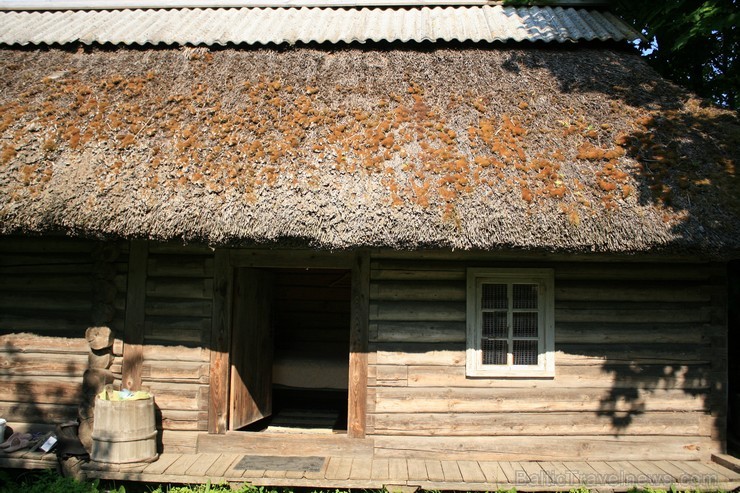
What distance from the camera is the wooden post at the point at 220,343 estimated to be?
5562 mm

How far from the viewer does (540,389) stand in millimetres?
5508

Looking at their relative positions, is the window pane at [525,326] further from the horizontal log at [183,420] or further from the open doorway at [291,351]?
the horizontal log at [183,420]

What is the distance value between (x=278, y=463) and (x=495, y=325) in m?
2.40

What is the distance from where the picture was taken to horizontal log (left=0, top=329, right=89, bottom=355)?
19.3ft

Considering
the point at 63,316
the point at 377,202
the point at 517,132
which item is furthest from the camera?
the point at 63,316

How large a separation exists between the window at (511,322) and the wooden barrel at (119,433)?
305 centimetres

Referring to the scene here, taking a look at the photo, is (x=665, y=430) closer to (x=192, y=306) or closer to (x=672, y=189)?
(x=672, y=189)

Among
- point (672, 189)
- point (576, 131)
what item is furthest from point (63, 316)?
point (672, 189)

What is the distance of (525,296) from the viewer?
18.6ft

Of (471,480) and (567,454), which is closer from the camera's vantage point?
(471,480)

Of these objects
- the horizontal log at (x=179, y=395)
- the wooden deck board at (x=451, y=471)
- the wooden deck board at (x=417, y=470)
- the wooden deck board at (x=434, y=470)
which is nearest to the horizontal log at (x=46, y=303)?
the horizontal log at (x=179, y=395)

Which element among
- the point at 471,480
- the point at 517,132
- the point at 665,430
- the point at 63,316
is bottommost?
the point at 471,480

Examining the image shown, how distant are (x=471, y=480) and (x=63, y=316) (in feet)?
14.1

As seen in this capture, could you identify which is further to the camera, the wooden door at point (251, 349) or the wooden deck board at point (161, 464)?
the wooden door at point (251, 349)
